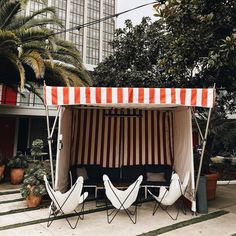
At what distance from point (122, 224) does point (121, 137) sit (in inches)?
129

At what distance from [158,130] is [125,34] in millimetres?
7426

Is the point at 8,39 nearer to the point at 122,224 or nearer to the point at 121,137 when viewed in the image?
the point at 121,137

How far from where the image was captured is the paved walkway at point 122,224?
469cm

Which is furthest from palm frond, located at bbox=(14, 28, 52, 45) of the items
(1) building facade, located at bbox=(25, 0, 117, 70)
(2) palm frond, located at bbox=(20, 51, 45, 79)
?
(1) building facade, located at bbox=(25, 0, 117, 70)

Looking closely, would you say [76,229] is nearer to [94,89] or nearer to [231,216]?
[94,89]

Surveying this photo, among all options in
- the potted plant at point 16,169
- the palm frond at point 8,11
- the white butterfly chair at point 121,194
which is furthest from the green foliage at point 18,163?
the white butterfly chair at point 121,194

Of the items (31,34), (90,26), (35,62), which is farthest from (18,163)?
(90,26)

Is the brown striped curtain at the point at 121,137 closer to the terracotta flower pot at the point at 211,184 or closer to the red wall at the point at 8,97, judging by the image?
the terracotta flower pot at the point at 211,184

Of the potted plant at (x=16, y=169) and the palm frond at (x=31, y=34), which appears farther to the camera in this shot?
the potted plant at (x=16, y=169)

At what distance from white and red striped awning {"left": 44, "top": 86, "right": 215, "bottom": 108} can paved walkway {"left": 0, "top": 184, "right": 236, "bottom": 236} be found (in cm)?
240

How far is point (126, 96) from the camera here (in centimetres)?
504

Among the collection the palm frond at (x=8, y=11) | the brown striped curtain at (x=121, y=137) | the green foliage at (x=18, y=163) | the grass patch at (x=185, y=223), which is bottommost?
the grass patch at (x=185, y=223)

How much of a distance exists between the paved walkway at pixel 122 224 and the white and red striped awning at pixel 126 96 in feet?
7.87

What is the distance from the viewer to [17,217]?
17.7 ft
